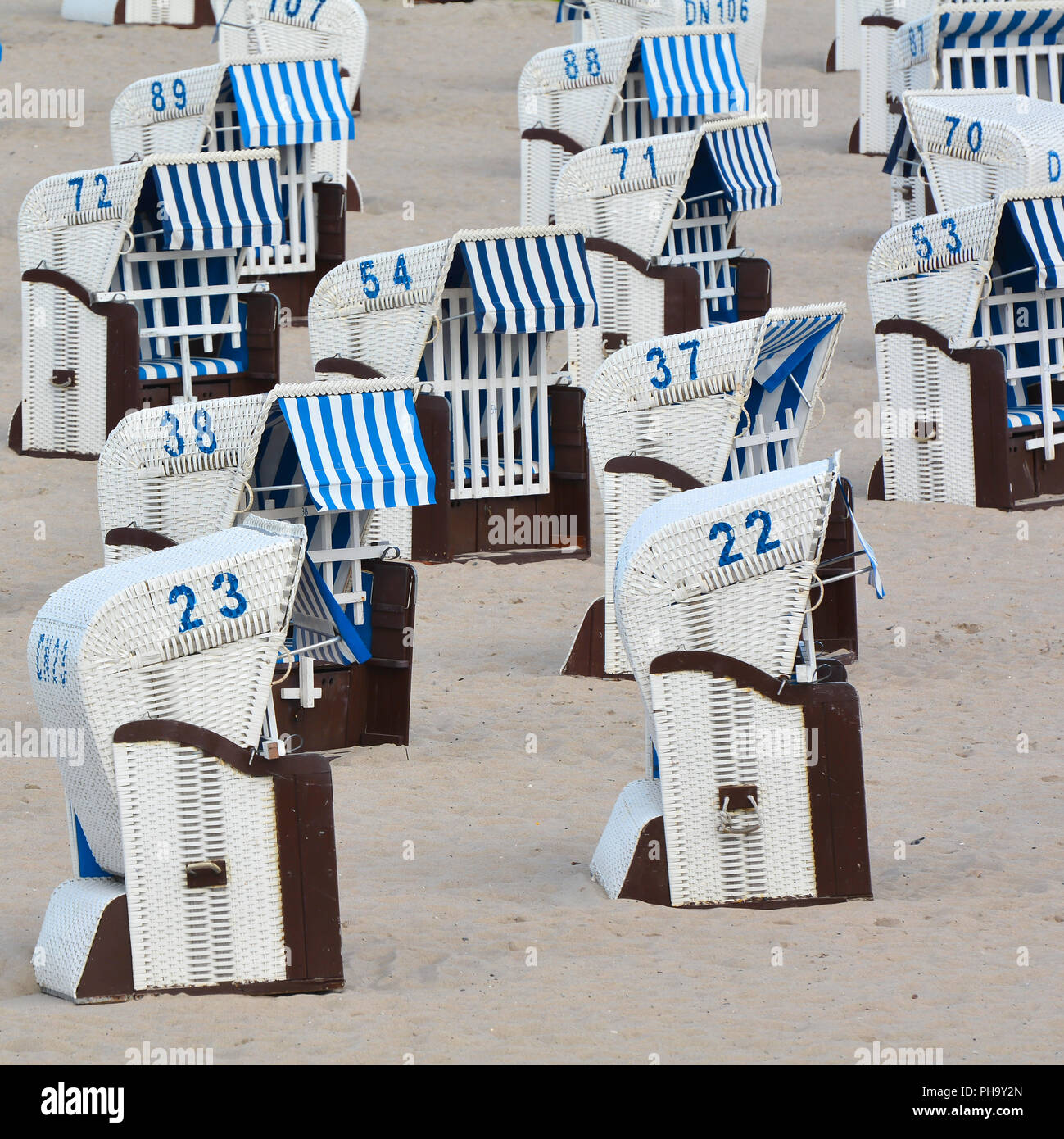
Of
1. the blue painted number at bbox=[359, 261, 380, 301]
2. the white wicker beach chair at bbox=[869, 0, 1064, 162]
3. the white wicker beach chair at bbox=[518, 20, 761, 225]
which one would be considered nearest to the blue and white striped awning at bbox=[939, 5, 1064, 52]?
the white wicker beach chair at bbox=[869, 0, 1064, 162]

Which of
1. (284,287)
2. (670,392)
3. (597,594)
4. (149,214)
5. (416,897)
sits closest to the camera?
(416,897)

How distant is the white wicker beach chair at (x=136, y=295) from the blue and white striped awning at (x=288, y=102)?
9.17 ft

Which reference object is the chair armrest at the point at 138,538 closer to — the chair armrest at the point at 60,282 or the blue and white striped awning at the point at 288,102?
the chair armrest at the point at 60,282

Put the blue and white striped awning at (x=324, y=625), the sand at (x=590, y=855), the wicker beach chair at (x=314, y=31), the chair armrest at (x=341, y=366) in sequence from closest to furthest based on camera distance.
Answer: the sand at (x=590, y=855) → the blue and white striped awning at (x=324, y=625) → the chair armrest at (x=341, y=366) → the wicker beach chair at (x=314, y=31)

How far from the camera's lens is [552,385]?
1291 centimetres

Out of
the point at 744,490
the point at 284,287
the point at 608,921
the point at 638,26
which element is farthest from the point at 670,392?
the point at 638,26

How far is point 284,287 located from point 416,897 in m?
11.2

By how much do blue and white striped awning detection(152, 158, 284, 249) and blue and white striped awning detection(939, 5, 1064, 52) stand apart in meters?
7.37

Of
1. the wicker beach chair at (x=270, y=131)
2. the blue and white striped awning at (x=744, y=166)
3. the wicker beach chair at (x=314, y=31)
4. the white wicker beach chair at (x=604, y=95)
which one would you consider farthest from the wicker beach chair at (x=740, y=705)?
the wicker beach chair at (x=314, y=31)

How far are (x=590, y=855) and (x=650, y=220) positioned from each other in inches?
315

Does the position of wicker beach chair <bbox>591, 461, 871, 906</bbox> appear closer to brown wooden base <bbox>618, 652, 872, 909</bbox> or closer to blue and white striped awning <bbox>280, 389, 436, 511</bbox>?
brown wooden base <bbox>618, 652, 872, 909</bbox>

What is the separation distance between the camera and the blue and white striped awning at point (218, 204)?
46.7ft

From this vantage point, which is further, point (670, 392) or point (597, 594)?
point (597, 594)

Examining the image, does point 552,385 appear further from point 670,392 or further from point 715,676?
point 715,676
